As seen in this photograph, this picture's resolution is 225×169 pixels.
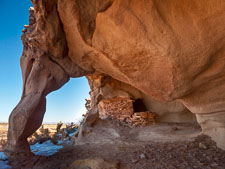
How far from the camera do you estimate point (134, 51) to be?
7.71 feet

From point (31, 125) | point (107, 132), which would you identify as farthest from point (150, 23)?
point (107, 132)

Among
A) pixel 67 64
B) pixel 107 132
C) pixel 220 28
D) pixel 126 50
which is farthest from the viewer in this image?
pixel 107 132

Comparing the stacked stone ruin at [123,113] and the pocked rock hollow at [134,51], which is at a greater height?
the pocked rock hollow at [134,51]

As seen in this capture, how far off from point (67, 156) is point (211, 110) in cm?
345

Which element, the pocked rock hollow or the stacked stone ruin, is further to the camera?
the stacked stone ruin

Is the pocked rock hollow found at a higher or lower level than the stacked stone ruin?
higher

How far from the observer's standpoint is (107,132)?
17.0ft

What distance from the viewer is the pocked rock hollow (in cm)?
195

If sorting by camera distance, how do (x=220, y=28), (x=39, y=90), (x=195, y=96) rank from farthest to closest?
1. (x=39, y=90)
2. (x=195, y=96)
3. (x=220, y=28)

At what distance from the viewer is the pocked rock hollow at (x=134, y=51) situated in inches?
76.8

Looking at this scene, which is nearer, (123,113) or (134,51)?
(134,51)

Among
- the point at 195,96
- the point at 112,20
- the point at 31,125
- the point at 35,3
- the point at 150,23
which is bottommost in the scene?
the point at 31,125

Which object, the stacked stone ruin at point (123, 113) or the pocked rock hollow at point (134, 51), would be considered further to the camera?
the stacked stone ruin at point (123, 113)

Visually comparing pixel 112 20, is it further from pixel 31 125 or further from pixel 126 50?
pixel 31 125
